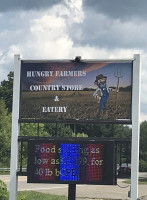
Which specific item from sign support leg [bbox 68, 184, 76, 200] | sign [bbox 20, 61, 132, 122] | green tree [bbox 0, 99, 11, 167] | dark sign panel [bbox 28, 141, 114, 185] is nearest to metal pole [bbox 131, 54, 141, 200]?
sign [bbox 20, 61, 132, 122]

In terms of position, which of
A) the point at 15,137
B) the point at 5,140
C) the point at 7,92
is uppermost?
the point at 7,92

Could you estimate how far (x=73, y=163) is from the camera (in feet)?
53.3

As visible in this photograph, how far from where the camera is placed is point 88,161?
16297 mm

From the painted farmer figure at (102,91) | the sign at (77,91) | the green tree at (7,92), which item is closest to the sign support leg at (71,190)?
the sign at (77,91)

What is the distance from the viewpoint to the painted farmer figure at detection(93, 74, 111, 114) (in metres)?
17.1

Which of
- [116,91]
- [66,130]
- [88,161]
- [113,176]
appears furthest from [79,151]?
[66,130]

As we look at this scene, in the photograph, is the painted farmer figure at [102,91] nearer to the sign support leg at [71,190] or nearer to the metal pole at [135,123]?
the metal pole at [135,123]

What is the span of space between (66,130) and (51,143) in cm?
3386

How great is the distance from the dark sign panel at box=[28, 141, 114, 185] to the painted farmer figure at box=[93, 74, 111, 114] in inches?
61.1

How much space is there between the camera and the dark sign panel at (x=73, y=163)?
16.3 m

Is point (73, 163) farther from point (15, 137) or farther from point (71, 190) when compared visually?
point (15, 137)

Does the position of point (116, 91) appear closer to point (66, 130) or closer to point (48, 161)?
point (48, 161)

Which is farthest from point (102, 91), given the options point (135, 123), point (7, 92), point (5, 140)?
point (7, 92)

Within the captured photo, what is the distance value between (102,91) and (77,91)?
922 mm
